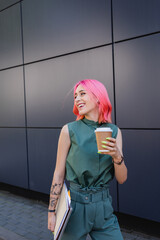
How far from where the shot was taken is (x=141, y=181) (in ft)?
11.6

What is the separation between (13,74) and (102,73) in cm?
260

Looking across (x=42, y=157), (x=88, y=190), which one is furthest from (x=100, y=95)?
(x=42, y=157)

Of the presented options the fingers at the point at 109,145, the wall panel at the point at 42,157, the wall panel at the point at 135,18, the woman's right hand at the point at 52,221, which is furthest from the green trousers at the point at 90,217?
the wall panel at the point at 42,157

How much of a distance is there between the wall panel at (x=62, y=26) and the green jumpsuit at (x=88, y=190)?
2.55m

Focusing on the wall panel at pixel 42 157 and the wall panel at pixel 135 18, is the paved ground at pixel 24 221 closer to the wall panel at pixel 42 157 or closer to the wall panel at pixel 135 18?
the wall panel at pixel 42 157

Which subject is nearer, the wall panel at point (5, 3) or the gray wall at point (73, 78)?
the gray wall at point (73, 78)

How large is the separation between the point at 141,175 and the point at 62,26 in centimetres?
307

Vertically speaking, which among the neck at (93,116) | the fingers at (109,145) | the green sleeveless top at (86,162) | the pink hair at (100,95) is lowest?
the green sleeveless top at (86,162)

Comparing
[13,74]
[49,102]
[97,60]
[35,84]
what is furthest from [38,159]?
[97,60]

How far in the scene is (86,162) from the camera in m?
1.74

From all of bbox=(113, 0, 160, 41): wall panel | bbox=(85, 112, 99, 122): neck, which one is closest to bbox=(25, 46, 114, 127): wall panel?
bbox=(113, 0, 160, 41): wall panel

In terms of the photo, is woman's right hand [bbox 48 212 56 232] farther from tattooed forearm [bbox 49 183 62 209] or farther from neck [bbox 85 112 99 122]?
neck [bbox 85 112 99 122]

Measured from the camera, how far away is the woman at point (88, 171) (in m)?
1.73

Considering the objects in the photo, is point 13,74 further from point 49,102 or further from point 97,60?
point 97,60
